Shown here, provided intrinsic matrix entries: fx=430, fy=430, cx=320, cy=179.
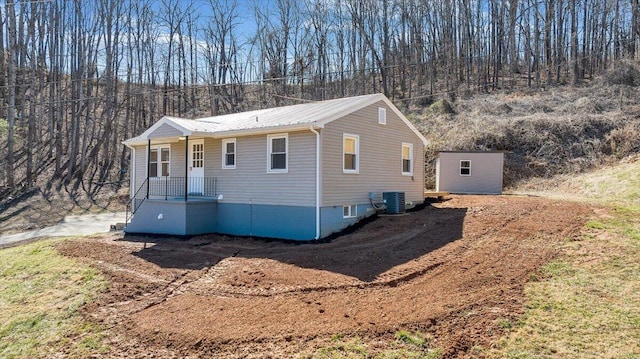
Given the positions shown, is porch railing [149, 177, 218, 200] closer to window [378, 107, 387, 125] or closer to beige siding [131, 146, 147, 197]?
beige siding [131, 146, 147, 197]

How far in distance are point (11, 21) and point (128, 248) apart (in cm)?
2251

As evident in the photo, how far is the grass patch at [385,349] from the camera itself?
525cm

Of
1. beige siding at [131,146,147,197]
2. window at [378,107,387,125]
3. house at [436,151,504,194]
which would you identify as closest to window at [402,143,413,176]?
window at [378,107,387,125]

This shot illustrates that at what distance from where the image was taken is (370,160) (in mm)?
13953

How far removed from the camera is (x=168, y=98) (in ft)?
125

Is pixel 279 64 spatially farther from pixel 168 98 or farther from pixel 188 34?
pixel 168 98

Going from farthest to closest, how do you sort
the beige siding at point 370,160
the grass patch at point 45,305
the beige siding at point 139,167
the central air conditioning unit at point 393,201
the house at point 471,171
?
the house at point 471,171 < the beige siding at point 139,167 < the central air conditioning unit at point 393,201 < the beige siding at point 370,160 < the grass patch at point 45,305

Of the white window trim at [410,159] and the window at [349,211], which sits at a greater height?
the white window trim at [410,159]

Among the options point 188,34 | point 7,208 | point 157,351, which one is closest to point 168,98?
point 188,34

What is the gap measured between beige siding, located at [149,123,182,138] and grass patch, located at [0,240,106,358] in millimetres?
4779

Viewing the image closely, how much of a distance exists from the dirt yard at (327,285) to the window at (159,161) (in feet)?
13.8

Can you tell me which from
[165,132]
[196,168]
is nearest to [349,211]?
[196,168]

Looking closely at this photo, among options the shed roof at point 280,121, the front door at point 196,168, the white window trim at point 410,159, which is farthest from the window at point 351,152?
the front door at point 196,168

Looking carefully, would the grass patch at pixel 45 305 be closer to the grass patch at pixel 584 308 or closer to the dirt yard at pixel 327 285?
the dirt yard at pixel 327 285
